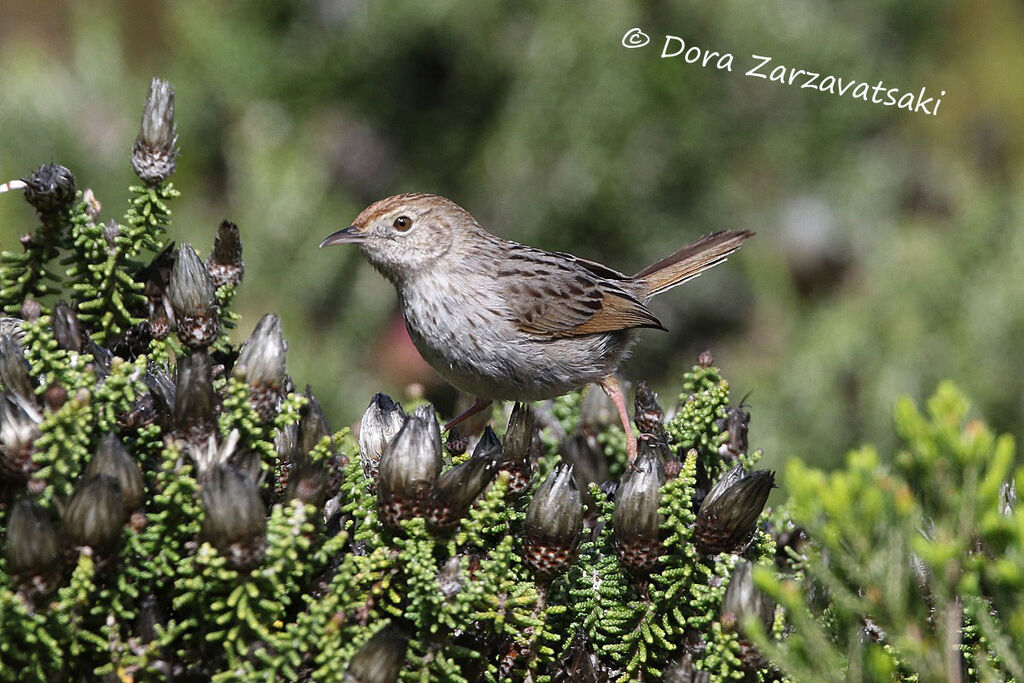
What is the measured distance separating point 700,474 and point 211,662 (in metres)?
1.33

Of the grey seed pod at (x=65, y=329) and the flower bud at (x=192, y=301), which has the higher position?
the flower bud at (x=192, y=301)

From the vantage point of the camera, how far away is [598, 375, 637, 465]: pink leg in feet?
10.6

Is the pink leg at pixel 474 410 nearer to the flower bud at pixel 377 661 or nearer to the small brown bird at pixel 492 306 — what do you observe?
the small brown bird at pixel 492 306

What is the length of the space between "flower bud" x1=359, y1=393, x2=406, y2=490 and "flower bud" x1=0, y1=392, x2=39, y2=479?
33.6 inches

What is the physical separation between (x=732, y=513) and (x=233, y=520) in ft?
3.70

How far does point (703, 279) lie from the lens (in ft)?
25.1

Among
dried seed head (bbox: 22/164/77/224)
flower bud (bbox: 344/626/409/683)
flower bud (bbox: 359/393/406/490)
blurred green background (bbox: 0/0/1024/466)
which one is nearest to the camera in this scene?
flower bud (bbox: 344/626/409/683)

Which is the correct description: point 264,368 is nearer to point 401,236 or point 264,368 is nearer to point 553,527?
point 553,527

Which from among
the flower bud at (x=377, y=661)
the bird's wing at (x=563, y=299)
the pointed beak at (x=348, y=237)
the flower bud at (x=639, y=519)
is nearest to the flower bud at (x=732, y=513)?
the flower bud at (x=639, y=519)

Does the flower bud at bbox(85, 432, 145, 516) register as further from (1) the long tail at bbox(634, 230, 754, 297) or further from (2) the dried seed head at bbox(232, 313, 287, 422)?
(1) the long tail at bbox(634, 230, 754, 297)

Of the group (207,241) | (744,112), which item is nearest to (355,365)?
(207,241)

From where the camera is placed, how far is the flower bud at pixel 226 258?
2764 mm

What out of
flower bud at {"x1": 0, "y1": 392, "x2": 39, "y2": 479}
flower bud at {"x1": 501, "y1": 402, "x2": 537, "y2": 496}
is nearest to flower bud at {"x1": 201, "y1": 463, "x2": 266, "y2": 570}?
flower bud at {"x1": 0, "y1": 392, "x2": 39, "y2": 479}

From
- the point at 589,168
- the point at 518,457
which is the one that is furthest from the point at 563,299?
the point at 589,168
